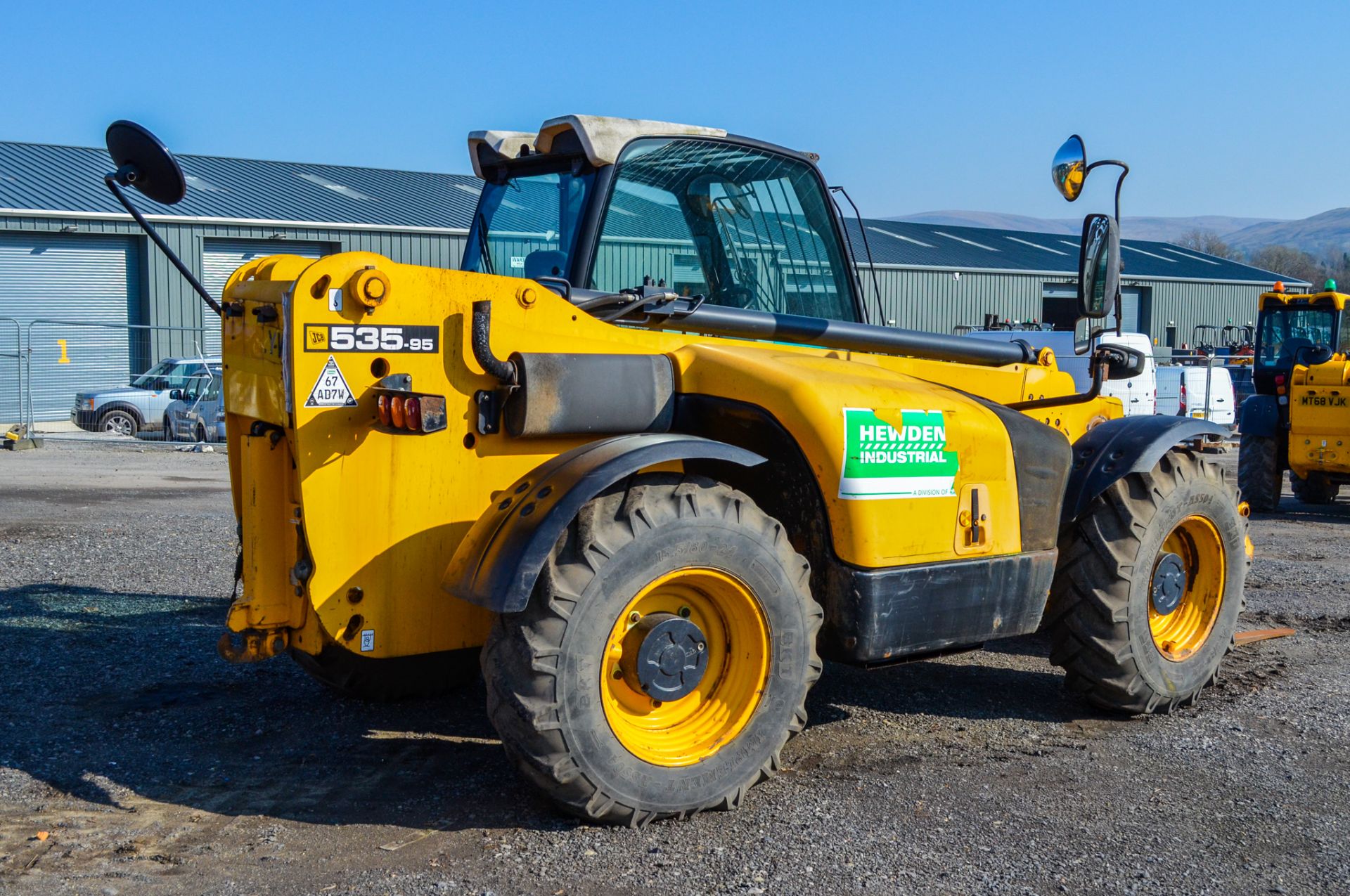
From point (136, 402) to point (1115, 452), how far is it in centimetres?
1945

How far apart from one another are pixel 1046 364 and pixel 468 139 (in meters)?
2.97

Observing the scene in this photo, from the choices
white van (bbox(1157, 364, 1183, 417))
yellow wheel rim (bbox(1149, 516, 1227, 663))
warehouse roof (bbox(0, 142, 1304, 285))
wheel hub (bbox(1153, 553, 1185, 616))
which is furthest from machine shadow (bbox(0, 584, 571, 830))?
white van (bbox(1157, 364, 1183, 417))

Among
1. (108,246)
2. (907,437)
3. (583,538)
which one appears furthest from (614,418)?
(108,246)

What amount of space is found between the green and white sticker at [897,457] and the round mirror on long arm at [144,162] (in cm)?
246

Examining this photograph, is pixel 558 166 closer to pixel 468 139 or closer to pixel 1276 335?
pixel 468 139

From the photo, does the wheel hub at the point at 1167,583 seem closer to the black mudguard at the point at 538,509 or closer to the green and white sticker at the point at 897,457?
the green and white sticker at the point at 897,457

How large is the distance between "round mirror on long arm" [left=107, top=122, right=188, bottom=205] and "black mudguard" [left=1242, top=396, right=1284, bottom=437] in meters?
12.5

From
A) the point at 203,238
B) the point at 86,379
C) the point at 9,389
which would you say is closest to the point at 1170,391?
the point at 86,379

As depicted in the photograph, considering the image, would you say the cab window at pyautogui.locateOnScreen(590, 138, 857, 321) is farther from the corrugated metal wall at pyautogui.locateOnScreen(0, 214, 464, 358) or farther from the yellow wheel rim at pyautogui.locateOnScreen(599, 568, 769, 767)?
the corrugated metal wall at pyautogui.locateOnScreen(0, 214, 464, 358)

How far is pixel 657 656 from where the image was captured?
4.26m

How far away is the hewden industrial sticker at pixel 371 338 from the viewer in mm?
4133

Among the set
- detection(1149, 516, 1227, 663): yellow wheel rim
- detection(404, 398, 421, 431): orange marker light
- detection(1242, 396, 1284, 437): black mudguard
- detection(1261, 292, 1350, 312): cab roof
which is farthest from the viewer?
detection(1261, 292, 1350, 312): cab roof

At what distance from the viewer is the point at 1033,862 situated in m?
4.02

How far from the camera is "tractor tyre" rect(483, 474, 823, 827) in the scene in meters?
4.00
